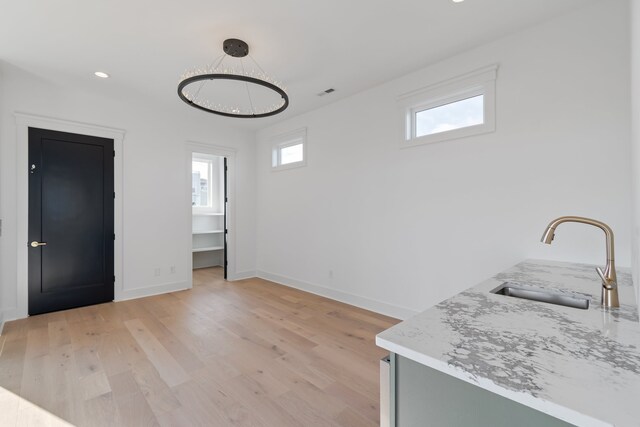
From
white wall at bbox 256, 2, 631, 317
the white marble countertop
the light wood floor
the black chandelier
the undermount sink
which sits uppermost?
the black chandelier

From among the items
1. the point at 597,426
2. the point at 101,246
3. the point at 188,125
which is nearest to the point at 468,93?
the point at 597,426

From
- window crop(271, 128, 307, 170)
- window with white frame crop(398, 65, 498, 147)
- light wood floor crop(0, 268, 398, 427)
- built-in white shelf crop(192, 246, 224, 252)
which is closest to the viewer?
light wood floor crop(0, 268, 398, 427)

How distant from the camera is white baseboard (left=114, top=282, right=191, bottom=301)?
441 cm

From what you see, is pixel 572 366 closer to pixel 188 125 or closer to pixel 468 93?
pixel 468 93

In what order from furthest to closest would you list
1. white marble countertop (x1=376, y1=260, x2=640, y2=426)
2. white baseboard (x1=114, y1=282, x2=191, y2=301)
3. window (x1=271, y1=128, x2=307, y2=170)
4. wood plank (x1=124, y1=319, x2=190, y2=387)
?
window (x1=271, y1=128, x2=307, y2=170) → white baseboard (x1=114, y1=282, x2=191, y2=301) → wood plank (x1=124, y1=319, x2=190, y2=387) → white marble countertop (x1=376, y1=260, x2=640, y2=426)

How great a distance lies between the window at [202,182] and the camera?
7194 millimetres

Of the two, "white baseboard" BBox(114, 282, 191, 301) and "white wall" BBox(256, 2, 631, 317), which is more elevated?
"white wall" BBox(256, 2, 631, 317)

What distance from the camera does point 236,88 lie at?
3.98 metres

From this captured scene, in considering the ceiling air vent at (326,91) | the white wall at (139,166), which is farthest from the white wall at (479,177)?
the white wall at (139,166)

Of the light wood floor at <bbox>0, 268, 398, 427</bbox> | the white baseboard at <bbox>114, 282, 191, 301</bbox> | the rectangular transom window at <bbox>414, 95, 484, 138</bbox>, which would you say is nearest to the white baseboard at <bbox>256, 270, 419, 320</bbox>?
the light wood floor at <bbox>0, 268, 398, 427</bbox>

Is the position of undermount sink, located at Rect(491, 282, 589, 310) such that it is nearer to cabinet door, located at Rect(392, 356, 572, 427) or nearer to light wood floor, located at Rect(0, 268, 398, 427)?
cabinet door, located at Rect(392, 356, 572, 427)

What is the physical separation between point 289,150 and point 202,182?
118 inches

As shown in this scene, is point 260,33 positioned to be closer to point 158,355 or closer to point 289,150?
point 289,150

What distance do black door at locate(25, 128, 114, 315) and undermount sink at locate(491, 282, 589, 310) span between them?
495 cm
